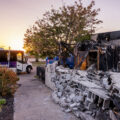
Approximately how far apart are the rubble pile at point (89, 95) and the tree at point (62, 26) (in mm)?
4836

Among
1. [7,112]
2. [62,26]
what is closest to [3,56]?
[62,26]

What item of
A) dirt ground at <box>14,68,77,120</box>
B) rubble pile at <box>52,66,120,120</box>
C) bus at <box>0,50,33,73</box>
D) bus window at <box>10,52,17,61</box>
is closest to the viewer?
rubble pile at <box>52,66,120,120</box>

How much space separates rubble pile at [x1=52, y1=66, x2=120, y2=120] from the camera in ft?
11.2

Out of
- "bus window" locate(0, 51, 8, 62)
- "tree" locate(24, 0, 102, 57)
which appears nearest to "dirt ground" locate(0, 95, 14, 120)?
"tree" locate(24, 0, 102, 57)

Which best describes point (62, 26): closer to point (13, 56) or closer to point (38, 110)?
point (13, 56)

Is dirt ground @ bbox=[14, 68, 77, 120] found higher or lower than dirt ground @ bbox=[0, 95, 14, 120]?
lower

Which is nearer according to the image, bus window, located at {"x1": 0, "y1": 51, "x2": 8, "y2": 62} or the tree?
the tree

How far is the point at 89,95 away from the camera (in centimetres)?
425

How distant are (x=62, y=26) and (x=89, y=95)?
853 centimetres

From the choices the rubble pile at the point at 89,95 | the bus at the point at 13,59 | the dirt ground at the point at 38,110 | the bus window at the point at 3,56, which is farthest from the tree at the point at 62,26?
the dirt ground at the point at 38,110

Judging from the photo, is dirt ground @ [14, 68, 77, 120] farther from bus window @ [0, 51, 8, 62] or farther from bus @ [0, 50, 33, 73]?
bus window @ [0, 51, 8, 62]

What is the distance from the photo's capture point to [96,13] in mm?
12102

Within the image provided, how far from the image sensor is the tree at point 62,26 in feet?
37.5

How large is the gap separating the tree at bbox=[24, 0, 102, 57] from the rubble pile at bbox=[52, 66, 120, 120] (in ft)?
15.9
